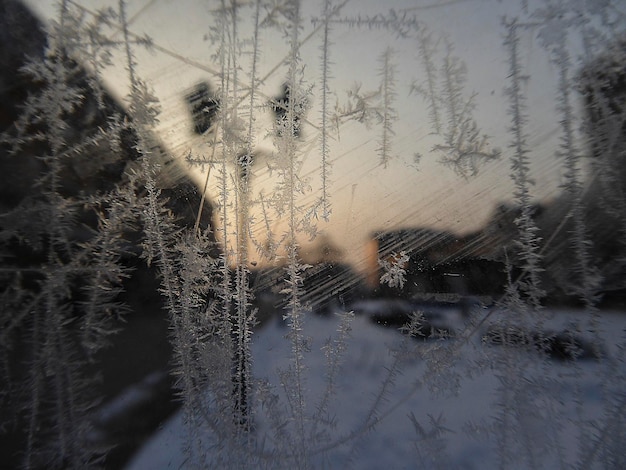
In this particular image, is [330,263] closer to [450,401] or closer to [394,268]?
[394,268]

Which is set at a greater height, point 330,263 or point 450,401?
point 330,263

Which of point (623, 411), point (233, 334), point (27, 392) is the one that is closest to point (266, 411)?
point (233, 334)

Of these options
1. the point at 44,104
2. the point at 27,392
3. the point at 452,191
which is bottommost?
the point at 27,392

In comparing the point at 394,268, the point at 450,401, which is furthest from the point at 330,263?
the point at 450,401

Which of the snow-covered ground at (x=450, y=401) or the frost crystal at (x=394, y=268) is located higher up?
the frost crystal at (x=394, y=268)

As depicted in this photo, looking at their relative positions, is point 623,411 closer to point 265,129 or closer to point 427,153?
point 427,153

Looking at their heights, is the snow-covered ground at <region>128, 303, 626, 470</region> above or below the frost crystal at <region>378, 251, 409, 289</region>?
below

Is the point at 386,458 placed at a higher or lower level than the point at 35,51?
lower
